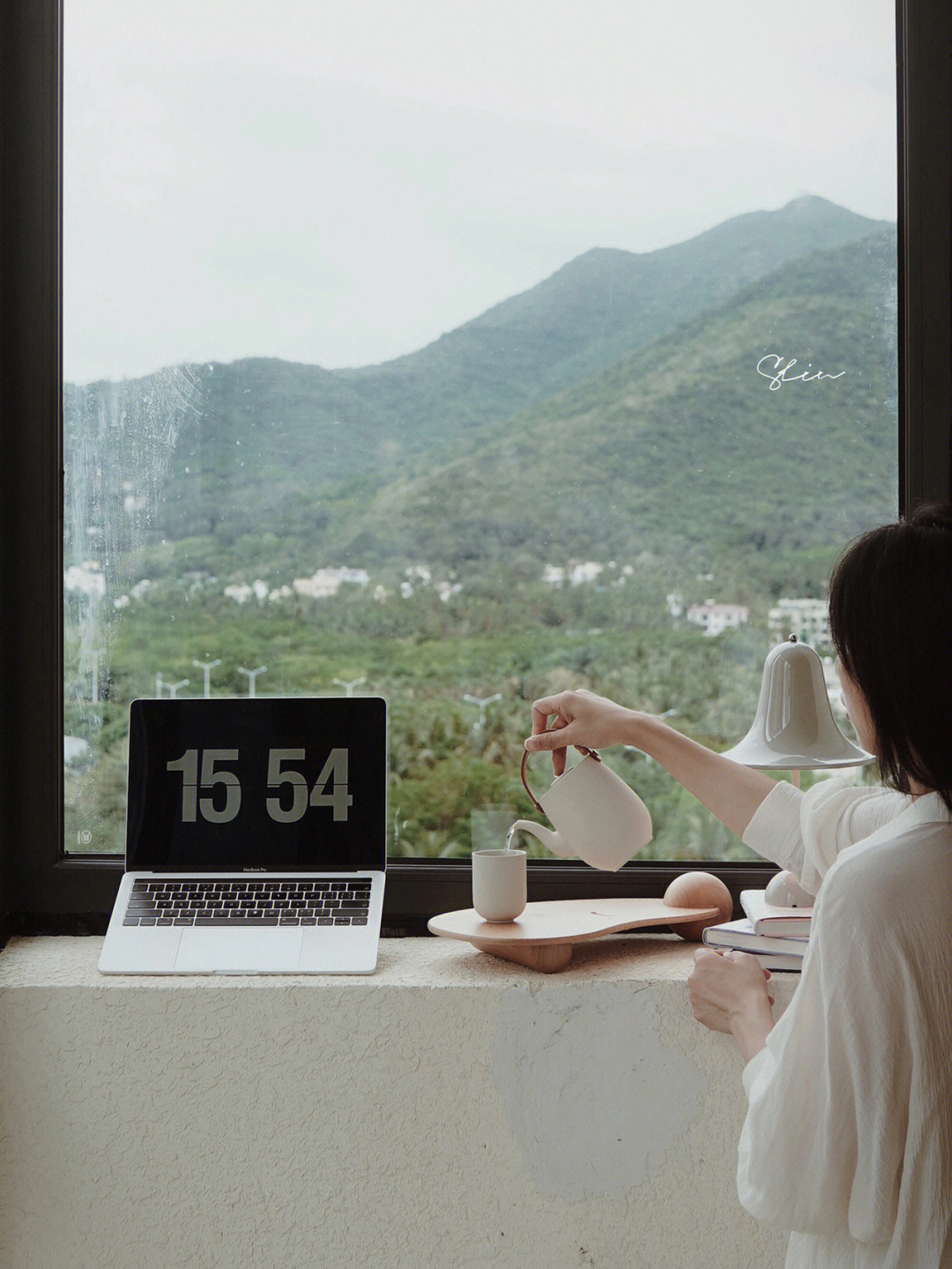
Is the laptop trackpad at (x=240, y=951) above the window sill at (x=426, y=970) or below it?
above

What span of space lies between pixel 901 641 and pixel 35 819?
1.18 metres

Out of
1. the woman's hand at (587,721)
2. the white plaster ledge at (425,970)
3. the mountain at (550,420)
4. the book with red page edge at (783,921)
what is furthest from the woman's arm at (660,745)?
the mountain at (550,420)

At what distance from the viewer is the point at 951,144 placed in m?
1.51

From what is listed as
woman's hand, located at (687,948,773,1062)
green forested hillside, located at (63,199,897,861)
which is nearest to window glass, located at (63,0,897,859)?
green forested hillside, located at (63,199,897,861)

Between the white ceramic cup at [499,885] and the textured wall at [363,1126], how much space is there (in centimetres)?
9

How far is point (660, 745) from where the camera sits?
4.42 ft

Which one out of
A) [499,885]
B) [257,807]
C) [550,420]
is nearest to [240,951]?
[257,807]

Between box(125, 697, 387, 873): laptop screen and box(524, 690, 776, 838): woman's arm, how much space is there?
24 cm

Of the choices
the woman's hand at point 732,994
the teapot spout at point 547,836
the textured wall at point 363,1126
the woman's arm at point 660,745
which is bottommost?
the textured wall at point 363,1126

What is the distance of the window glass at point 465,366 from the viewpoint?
5.13 feet

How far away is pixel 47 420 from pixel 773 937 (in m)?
1.18

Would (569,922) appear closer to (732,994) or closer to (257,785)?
(732,994)

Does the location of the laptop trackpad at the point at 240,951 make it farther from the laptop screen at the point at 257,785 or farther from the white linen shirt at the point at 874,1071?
the white linen shirt at the point at 874,1071

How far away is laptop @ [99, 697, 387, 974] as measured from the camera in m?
1.41
